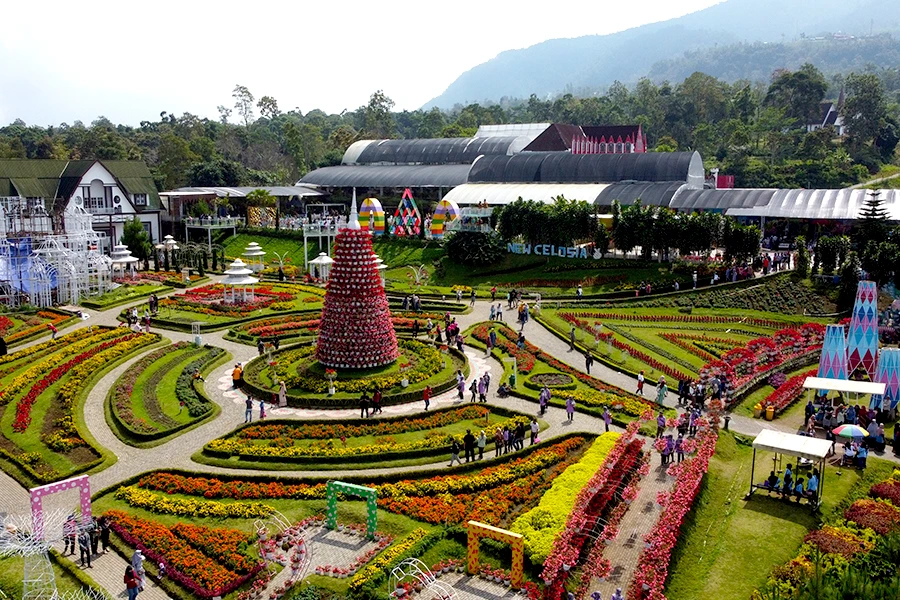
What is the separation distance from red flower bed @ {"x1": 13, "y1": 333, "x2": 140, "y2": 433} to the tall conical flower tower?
1251 centimetres

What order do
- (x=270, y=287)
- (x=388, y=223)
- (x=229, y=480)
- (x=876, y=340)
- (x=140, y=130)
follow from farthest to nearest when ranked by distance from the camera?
(x=140, y=130), (x=388, y=223), (x=270, y=287), (x=876, y=340), (x=229, y=480)

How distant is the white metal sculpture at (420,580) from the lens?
1883 cm

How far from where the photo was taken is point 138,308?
51656mm

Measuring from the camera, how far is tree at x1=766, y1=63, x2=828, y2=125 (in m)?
130

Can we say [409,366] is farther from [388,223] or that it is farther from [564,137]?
[564,137]

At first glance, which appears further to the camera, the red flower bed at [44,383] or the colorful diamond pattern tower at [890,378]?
the colorful diamond pattern tower at [890,378]

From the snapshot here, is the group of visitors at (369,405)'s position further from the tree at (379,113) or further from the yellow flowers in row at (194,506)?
the tree at (379,113)

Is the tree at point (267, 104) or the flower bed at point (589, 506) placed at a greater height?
the tree at point (267, 104)

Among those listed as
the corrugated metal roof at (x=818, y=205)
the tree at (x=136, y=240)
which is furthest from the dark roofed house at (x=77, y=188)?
the corrugated metal roof at (x=818, y=205)

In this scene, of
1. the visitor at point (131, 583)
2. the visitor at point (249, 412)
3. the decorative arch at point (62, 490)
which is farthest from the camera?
the visitor at point (249, 412)

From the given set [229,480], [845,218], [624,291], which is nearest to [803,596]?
[229,480]

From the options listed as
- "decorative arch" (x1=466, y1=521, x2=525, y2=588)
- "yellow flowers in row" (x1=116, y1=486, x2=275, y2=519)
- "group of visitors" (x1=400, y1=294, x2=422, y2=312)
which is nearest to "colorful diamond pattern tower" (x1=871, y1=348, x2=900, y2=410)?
"decorative arch" (x1=466, y1=521, x2=525, y2=588)

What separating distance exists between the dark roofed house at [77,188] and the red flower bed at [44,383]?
116 feet

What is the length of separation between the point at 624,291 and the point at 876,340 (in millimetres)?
19535
